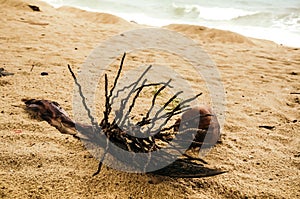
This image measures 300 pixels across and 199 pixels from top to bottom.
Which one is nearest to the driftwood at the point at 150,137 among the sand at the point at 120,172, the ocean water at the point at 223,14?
the sand at the point at 120,172

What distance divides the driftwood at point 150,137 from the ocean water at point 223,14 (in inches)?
322

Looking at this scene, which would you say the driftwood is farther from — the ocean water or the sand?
the ocean water

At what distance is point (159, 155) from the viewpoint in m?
1.83

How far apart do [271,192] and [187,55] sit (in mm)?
3462

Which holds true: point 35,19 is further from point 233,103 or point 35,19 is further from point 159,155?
point 159,155

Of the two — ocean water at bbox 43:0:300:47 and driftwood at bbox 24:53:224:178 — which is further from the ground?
ocean water at bbox 43:0:300:47

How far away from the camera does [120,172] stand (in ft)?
5.69

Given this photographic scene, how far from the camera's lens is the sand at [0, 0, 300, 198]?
1629 millimetres

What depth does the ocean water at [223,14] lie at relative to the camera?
11.3 m

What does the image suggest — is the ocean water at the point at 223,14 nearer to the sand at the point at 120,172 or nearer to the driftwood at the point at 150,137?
the sand at the point at 120,172

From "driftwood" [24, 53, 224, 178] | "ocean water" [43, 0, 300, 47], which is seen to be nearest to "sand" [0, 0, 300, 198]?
"driftwood" [24, 53, 224, 178]

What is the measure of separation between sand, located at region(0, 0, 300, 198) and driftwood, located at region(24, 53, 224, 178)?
7 cm

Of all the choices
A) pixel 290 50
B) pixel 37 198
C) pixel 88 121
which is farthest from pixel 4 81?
pixel 290 50

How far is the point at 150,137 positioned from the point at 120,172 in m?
0.30
